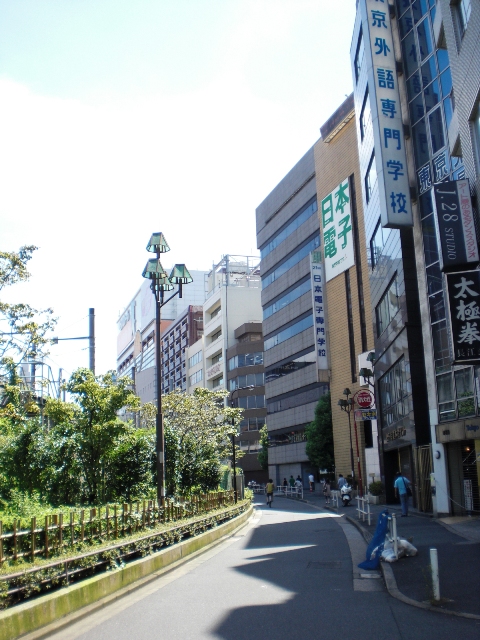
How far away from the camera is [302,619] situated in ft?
29.5

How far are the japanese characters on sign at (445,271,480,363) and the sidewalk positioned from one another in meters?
4.71

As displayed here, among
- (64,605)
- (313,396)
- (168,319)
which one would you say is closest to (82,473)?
(64,605)

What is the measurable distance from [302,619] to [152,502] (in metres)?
7.62

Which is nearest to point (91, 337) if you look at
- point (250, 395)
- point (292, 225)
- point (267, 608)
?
point (267, 608)

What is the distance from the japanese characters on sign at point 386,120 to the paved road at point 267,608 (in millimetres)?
15121

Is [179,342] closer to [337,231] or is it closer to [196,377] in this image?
[196,377]

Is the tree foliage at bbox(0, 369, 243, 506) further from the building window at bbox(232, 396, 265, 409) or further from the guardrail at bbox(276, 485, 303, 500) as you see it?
the building window at bbox(232, 396, 265, 409)

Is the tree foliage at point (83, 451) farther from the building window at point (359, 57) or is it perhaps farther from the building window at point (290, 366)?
the building window at point (290, 366)

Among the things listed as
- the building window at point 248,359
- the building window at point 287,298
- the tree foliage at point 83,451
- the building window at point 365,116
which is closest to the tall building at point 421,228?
the building window at point 365,116

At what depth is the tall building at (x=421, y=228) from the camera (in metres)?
23.8

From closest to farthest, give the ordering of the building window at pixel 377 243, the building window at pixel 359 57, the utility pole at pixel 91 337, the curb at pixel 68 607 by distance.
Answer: the curb at pixel 68 607, the utility pole at pixel 91 337, the building window at pixel 377 243, the building window at pixel 359 57

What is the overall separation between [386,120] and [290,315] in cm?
4178

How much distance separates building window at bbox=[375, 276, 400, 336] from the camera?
1213 inches

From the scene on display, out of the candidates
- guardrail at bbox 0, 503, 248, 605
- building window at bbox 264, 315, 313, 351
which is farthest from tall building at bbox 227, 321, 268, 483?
guardrail at bbox 0, 503, 248, 605
